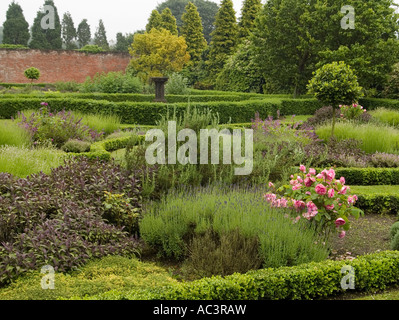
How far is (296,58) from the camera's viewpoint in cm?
2252

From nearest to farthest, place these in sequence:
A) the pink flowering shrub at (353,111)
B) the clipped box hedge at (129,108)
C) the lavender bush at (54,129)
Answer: the lavender bush at (54,129)
the clipped box hedge at (129,108)
the pink flowering shrub at (353,111)

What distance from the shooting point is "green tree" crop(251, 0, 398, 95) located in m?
19.6

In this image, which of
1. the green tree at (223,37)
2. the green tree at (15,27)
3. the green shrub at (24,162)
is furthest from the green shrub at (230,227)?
the green tree at (15,27)

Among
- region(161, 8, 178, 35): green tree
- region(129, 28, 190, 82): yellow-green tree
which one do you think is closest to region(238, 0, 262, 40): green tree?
region(129, 28, 190, 82): yellow-green tree

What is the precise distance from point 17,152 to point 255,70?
70.7 ft

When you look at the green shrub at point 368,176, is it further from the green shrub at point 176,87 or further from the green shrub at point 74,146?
the green shrub at point 176,87

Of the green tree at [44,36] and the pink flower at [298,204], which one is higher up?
the green tree at [44,36]

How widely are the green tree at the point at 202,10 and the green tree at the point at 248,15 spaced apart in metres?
22.8

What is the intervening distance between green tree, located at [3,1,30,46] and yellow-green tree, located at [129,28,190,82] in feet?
52.4

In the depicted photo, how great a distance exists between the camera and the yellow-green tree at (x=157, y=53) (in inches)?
1163

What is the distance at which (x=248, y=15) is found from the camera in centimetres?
3148

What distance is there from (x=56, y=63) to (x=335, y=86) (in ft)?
88.1

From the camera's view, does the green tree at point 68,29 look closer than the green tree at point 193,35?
No

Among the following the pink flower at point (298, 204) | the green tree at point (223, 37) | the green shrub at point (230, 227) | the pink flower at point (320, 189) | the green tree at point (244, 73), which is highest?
the green tree at point (223, 37)
